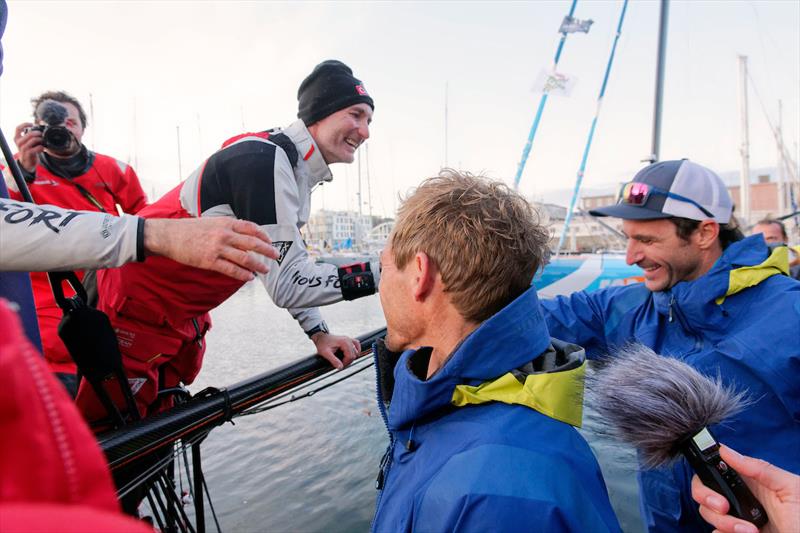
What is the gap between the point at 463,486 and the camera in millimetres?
1076

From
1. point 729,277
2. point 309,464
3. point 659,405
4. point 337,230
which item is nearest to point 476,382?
point 659,405

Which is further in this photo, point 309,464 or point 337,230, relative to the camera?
point 337,230

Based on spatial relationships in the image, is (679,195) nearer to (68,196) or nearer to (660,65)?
(68,196)

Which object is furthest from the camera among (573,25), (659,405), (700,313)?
(573,25)

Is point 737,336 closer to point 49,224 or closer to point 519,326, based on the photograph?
point 519,326

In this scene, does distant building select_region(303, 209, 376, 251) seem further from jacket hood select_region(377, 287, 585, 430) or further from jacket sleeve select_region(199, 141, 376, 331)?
jacket hood select_region(377, 287, 585, 430)

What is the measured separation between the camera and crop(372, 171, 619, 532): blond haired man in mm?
1065

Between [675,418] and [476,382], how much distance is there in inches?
23.1

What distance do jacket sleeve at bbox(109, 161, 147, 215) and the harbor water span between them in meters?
2.51

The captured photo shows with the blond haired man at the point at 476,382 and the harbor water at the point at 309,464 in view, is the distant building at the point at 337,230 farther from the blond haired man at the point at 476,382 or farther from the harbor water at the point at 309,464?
the blond haired man at the point at 476,382

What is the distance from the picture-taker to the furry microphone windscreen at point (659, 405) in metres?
1.38

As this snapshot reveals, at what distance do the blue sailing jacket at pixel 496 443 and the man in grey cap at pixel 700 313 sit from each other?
1166 millimetres

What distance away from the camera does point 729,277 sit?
89.6 inches

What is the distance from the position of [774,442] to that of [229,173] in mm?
2675
